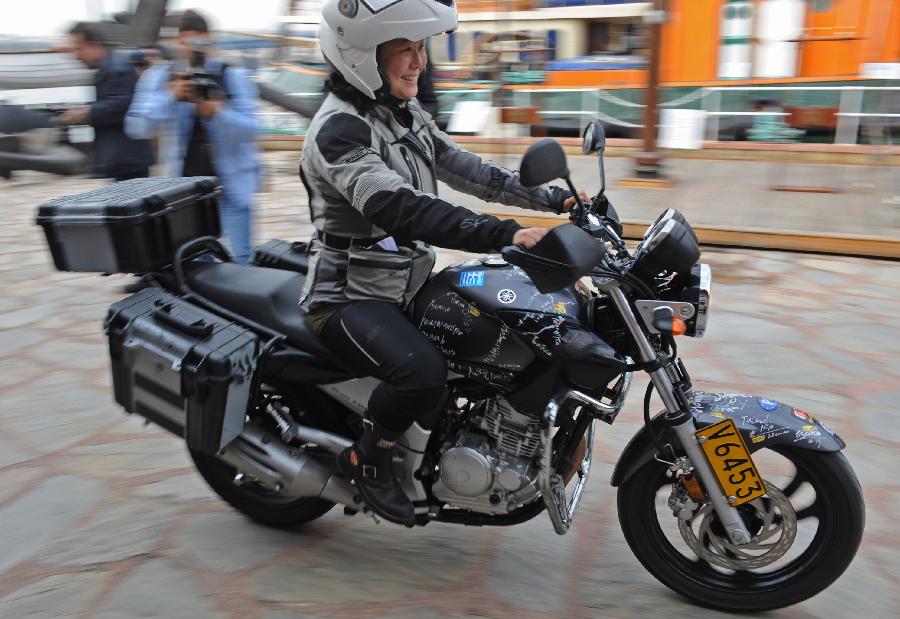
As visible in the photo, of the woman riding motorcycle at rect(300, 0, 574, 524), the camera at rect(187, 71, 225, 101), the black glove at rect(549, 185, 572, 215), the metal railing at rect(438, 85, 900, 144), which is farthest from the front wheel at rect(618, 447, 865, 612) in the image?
the metal railing at rect(438, 85, 900, 144)

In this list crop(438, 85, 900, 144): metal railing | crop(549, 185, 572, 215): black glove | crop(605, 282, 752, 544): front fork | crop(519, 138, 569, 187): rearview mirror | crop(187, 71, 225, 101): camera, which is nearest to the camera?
crop(519, 138, 569, 187): rearview mirror

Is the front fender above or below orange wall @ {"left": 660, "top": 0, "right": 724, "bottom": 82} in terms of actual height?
below

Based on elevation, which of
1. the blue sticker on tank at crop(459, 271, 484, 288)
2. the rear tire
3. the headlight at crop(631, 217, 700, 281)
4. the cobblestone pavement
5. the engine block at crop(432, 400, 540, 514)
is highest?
the headlight at crop(631, 217, 700, 281)

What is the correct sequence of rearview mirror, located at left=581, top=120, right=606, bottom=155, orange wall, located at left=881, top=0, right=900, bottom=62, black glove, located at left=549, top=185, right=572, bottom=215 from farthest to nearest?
orange wall, located at left=881, top=0, right=900, bottom=62 → black glove, located at left=549, top=185, right=572, bottom=215 → rearview mirror, located at left=581, top=120, right=606, bottom=155

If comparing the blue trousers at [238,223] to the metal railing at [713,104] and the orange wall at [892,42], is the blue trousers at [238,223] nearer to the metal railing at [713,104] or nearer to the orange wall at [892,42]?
the metal railing at [713,104]

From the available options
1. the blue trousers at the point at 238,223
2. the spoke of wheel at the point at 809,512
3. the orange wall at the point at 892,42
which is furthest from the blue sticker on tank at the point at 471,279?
the orange wall at the point at 892,42

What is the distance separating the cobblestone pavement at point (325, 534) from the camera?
2869 mm

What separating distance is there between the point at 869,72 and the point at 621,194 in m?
4.14

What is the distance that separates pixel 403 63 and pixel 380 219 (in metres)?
0.54

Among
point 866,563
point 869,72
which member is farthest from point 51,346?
point 869,72

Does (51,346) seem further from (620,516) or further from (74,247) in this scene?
(620,516)

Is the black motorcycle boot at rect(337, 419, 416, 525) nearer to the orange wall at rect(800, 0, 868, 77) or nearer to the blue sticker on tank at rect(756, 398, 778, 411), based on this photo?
the blue sticker on tank at rect(756, 398, 778, 411)

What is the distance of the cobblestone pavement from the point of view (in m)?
2.87

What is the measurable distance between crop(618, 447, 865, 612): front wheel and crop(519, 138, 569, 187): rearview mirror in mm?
1080
